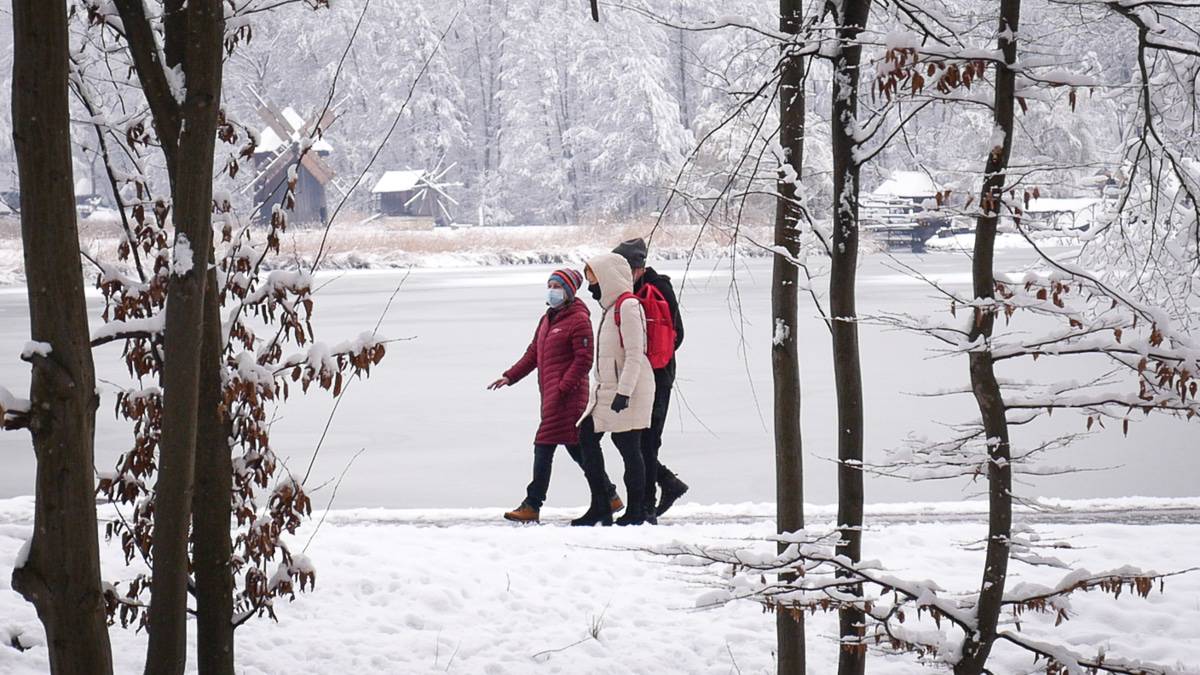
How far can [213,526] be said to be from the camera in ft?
11.3

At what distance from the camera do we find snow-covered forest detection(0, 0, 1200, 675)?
2.92 m

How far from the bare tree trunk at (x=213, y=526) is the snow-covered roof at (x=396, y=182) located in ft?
171

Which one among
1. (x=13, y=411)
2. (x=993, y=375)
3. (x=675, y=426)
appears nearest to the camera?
(x=13, y=411)

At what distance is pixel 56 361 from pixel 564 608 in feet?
9.65

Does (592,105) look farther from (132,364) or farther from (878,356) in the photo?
(132,364)

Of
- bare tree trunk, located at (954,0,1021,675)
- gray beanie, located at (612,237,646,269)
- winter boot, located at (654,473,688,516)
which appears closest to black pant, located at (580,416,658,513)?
winter boot, located at (654,473,688,516)

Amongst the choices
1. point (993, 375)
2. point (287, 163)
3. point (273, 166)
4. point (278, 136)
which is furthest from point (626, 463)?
point (278, 136)

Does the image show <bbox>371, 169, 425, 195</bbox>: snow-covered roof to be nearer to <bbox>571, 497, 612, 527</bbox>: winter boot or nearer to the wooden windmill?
the wooden windmill

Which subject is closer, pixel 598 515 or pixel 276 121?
pixel 598 515

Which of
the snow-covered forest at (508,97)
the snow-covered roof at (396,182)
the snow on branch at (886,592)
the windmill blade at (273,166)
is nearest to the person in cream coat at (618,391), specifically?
the windmill blade at (273,166)

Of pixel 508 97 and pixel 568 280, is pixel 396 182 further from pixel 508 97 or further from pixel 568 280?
pixel 568 280

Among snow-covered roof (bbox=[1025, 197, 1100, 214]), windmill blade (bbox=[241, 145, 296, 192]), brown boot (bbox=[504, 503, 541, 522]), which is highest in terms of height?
windmill blade (bbox=[241, 145, 296, 192])

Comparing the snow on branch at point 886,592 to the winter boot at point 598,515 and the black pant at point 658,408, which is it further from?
the black pant at point 658,408

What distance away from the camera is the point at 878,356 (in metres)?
15.5
